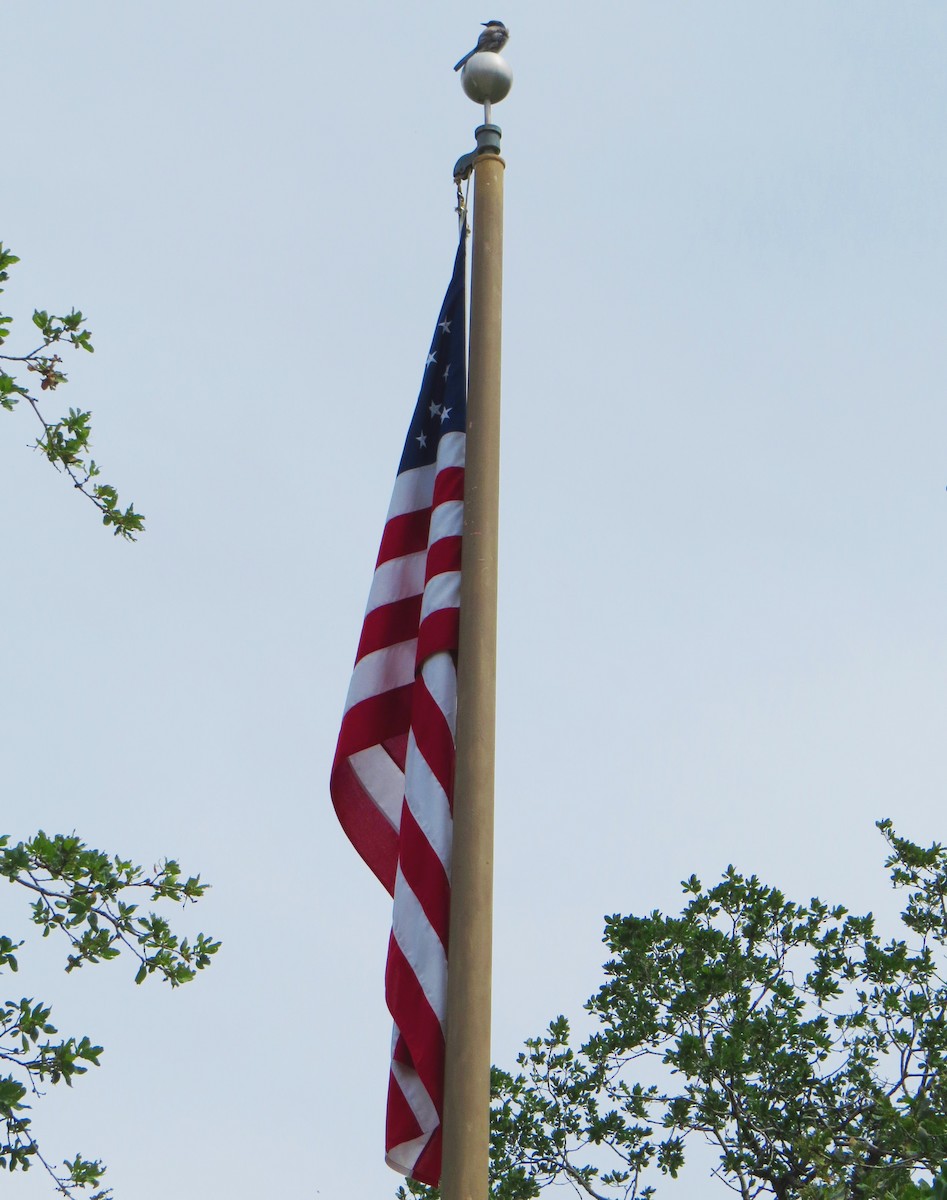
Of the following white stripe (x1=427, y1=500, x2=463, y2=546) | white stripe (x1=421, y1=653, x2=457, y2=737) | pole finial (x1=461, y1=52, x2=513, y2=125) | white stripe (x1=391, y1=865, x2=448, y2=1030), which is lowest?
white stripe (x1=391, y1=865, x2=448, y2=1030)

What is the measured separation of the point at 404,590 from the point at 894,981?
12.1 meters

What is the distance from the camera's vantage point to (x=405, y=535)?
5.54 metres

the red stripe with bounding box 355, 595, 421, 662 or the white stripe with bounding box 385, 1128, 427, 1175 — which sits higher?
the red stripe with bounding box 355, 595, 421, 662

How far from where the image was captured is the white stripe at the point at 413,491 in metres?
5.60

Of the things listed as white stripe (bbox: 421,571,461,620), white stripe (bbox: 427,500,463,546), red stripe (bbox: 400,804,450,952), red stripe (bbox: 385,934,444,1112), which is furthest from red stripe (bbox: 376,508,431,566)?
red stripe (bbox: 385,934,444,1112)

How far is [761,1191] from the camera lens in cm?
1465

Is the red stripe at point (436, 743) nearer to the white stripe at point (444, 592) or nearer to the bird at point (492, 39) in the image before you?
the white stripe at point (444, 592)

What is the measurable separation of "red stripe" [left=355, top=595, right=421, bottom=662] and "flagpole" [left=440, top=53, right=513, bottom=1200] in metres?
0.57

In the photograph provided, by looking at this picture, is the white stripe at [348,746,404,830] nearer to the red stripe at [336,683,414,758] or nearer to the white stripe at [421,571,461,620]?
the red stripe at [336,683,414,758]

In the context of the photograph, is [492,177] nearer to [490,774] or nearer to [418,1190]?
[490,774]

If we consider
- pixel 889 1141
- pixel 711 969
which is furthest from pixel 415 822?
pixel 711 969

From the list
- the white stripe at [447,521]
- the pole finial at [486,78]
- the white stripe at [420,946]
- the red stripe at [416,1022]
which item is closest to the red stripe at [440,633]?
the white stripe at [447,521]

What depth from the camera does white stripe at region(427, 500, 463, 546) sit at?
5.09 metres

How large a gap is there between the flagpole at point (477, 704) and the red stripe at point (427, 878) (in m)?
0.17
